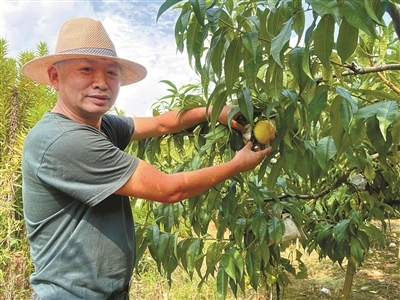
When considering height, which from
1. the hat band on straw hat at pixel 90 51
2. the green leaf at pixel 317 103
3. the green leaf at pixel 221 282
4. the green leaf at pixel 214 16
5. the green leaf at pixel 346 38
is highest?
the hat band on straw hat at pixel 90 51

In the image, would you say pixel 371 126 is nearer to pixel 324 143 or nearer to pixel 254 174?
pixel 324 143

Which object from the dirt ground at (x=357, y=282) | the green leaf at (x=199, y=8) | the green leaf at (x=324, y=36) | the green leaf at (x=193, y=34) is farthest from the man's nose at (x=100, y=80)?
the dirt ground at (x=357, y=282)

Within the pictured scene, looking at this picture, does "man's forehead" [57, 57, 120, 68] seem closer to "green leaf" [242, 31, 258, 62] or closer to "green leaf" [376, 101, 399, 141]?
"green leaf" [242, 31, 258, 62]

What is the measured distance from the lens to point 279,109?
0.93 metres

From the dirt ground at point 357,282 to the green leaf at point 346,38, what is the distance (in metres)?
2.26

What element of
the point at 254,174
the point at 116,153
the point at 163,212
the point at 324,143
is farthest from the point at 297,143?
the point at 254,174

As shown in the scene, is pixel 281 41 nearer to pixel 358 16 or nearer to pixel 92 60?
pixel 358 16

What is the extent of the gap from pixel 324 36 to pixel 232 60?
194 mm

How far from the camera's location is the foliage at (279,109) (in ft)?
2.10

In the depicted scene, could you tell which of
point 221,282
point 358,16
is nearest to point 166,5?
point 358,16

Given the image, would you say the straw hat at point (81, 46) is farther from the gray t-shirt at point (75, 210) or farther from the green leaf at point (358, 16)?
the green leaf at point (358, 16)

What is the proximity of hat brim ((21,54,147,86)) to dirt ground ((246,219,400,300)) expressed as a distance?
1.79 m

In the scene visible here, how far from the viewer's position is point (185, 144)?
4.47 feet

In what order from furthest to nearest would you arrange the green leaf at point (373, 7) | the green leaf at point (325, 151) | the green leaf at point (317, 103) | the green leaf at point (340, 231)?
1. the green leaf at point (340, 231)
2. the green leaf at point (325, 151)
3. the green leaf at point (317, 103)
4. the green leaf at point (373, 7)
